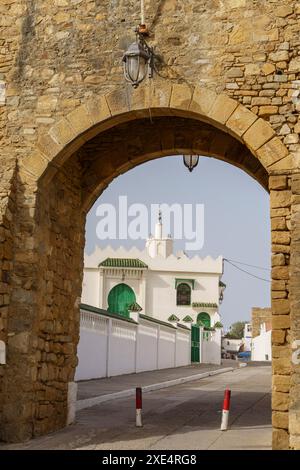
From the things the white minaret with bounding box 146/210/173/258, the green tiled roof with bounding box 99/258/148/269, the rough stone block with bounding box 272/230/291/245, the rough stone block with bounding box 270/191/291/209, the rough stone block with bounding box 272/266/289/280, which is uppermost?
the white minaret with bounding box 146/210/173/258

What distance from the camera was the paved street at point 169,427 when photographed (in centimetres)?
718

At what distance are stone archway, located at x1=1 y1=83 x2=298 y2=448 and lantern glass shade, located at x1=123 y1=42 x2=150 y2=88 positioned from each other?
212 mm

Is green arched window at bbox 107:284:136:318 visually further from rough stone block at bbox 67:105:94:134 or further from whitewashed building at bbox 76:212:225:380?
rough stone block at bbox 67:105:94:134

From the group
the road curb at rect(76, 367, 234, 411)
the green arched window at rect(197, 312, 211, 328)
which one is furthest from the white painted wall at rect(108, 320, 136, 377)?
the green arched window at rect(197, 312, 211, 328)

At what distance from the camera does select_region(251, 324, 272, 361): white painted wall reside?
38722 mm

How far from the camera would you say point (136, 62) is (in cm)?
734

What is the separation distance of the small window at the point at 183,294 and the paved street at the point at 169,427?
22013 millimetres

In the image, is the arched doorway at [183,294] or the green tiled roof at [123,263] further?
the arched doorway at [183,294]

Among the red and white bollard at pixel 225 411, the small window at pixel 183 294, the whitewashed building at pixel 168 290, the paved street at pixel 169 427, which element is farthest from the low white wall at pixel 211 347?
the red and white bollard at pixel 225 411

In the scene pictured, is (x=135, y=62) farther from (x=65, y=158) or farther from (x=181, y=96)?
(x=65, y=158)

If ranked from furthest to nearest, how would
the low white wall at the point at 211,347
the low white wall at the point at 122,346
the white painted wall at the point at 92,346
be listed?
the low white wall at the point at 211,347, the low white wall at the point at 122,346, the white painted wall at the point at 92,346

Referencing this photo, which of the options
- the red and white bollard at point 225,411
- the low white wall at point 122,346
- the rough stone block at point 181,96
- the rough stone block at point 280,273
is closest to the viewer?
the rough stone block at point 280,273

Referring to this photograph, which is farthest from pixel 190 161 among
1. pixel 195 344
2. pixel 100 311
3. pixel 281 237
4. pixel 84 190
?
pixel 195 344

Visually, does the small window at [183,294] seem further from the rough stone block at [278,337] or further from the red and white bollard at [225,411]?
the rough stone block at [278,337]
